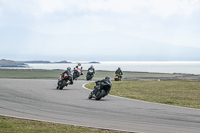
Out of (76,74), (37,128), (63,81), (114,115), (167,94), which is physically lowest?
(37,128)

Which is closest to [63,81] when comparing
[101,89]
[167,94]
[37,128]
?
[101,89]

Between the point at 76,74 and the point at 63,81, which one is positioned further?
the point at 76,74

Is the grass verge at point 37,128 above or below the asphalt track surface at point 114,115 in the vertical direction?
below

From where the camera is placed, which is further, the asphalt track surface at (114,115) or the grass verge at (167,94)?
the grass verge at (167,94)

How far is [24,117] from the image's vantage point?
12.7 meters

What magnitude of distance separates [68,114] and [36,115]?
45.9 inches

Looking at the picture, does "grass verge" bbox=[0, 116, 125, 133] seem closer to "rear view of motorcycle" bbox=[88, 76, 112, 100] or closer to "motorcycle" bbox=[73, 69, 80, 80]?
"rear view of motorcycle" bbox=[88, 76, 112, 100]

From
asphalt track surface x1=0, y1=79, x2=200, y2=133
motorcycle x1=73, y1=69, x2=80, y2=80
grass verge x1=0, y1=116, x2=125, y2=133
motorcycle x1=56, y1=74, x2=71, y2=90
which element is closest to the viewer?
grass verge x1=0, y1=116, x2=125, y2=133

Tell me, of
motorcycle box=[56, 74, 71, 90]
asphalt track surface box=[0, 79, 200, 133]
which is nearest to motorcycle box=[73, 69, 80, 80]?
motorcycle box=[56, 74, 71, 90]

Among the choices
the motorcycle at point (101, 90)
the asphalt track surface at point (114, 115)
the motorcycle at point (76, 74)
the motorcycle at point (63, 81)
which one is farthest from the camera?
the motorcycle at point (76, 74)

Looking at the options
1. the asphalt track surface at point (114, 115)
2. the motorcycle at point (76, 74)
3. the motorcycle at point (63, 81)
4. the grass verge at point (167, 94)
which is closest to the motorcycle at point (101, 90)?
the grass verge at point (167, 94)

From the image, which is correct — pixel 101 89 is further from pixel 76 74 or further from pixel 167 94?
pixel 76 74

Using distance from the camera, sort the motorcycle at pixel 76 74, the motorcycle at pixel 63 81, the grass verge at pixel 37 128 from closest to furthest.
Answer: the grass verge at pixel 37 128
the motorcycle at pixel 63 81
the motorcycle at pixel 76 74

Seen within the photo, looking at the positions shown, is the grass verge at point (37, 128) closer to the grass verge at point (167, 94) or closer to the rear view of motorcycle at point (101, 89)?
the rear view of motorcycle at point (101, 89)
